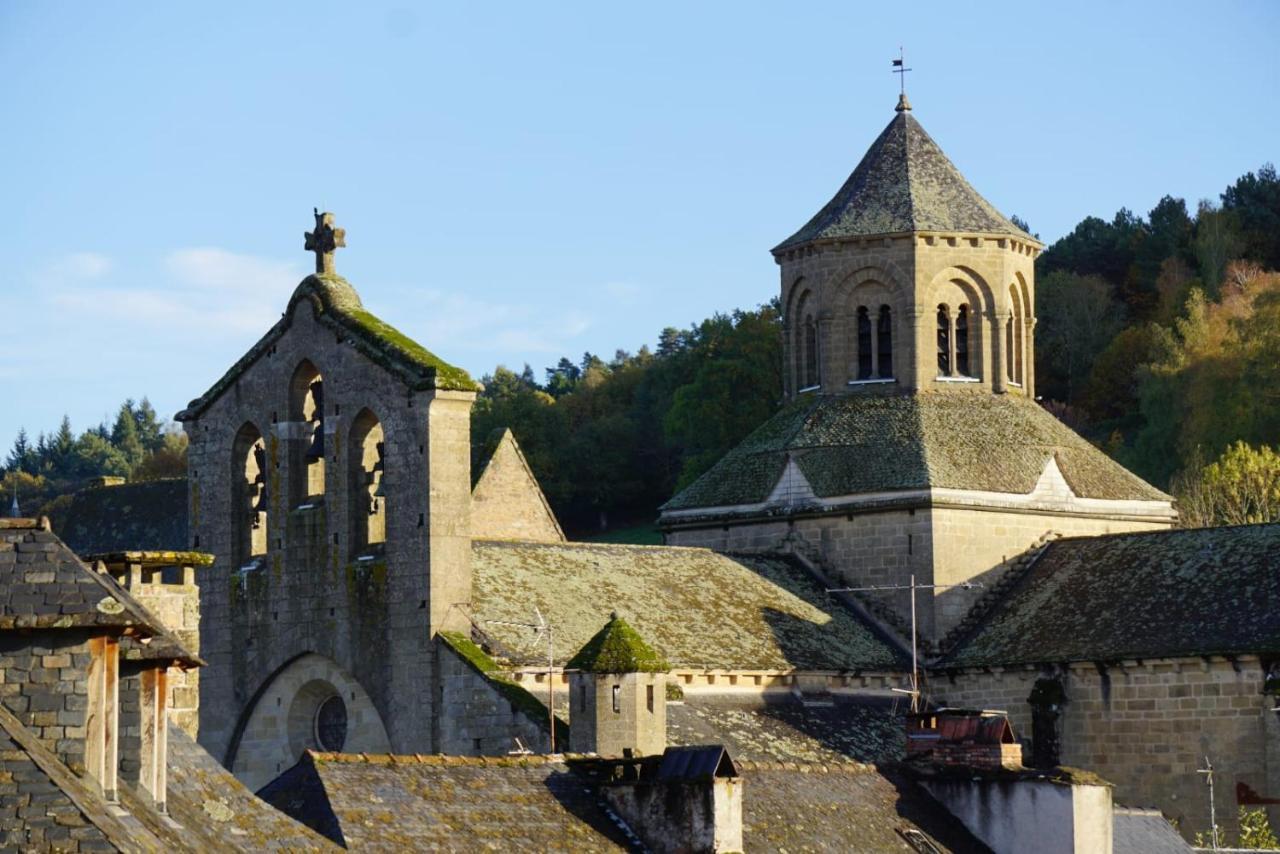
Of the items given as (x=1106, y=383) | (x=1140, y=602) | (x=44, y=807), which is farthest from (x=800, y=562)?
(x=1106, y=383)

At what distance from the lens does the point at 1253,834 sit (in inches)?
1852

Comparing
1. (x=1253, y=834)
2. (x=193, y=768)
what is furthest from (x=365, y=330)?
(x=193, y=768)

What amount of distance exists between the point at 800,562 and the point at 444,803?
20.2 m

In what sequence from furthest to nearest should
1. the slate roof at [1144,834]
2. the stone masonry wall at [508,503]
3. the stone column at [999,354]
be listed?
the stone column at [999,354]
the stone masonry wall at [508,503]
the slate roof at [1144,834]

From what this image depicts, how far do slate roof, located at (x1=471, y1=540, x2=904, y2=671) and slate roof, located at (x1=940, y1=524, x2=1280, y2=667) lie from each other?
2267 millimetres

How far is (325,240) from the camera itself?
5038cm

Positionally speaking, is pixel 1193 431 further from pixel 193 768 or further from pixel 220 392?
pixel 193 768

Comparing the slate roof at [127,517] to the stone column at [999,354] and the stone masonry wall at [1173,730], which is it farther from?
the stone masonry wall at [1173,730]

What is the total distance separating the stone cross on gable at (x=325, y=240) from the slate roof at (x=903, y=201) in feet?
35.4

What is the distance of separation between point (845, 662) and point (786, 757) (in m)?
4.68

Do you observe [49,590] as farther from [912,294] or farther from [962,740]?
[912,294]

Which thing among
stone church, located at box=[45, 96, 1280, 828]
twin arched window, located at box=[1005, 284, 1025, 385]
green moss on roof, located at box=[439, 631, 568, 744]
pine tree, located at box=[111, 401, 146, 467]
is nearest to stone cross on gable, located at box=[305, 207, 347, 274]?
stone church, located at box=[45, 96, 1280, 828]

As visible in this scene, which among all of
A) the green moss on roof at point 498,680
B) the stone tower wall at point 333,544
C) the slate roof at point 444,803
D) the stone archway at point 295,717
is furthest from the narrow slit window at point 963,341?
the slate roof at point 444,803

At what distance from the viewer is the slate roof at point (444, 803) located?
112 feet
